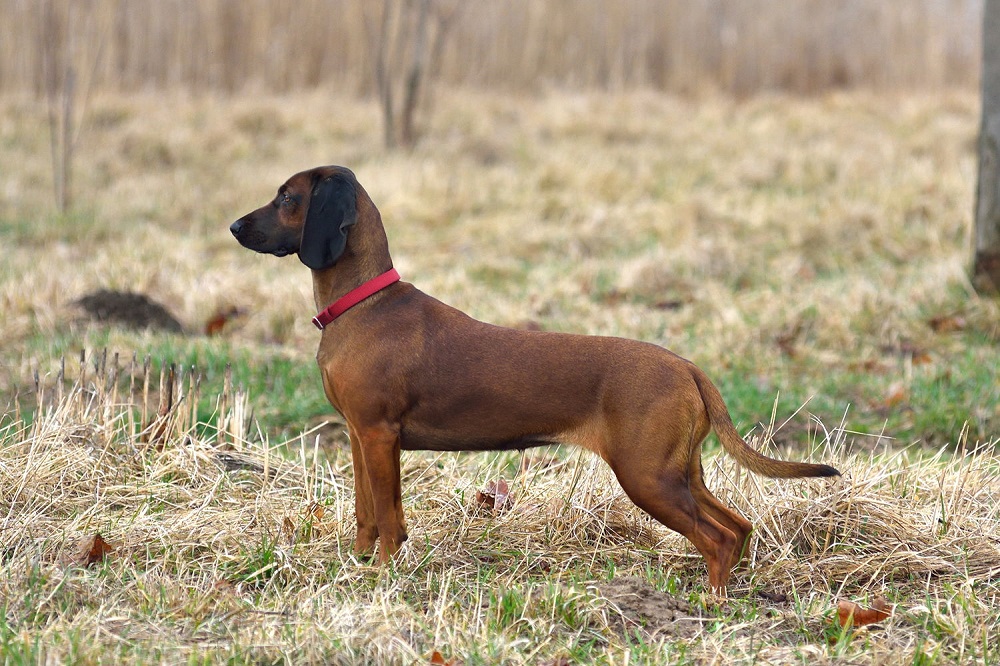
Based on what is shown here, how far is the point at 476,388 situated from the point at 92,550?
53.9 inches

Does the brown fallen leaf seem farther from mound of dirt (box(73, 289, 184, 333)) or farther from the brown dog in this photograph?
mound of dirt (box(73, 289, 184, 333))

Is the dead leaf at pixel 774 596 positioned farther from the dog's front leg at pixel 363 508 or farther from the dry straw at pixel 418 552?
the dog's front leg at pixel 363 508

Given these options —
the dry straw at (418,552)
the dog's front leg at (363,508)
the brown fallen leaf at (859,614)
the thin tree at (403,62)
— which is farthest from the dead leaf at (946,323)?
the thin tree at (403,62)

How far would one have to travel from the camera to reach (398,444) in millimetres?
3447

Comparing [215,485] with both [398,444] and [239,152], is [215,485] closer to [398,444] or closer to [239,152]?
[398,444]

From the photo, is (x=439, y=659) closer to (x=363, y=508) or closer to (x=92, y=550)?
(x=363, y=508)

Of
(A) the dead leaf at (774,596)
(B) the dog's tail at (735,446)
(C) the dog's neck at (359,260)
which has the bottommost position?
(A) the dead leaf at (774,596)

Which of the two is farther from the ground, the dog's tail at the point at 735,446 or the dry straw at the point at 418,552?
the dog's tail at the point at 735,446

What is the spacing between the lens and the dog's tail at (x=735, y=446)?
3.40m

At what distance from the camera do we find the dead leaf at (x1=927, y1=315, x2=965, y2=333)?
754cm

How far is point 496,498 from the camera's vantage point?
164 inches

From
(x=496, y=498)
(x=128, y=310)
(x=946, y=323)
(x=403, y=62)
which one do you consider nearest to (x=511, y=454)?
(x=496, y=498)

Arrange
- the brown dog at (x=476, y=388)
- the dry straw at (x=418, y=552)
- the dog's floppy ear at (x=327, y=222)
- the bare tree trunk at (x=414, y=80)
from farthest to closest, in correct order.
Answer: the bare tree trunk at (x=414, y=80) → the dog's floppy ear at (x=327, y=222) → the brown dog at (x=476, y=388) → the dry straw at (x=418, y=552)

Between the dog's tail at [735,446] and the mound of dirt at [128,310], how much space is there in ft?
15.2
